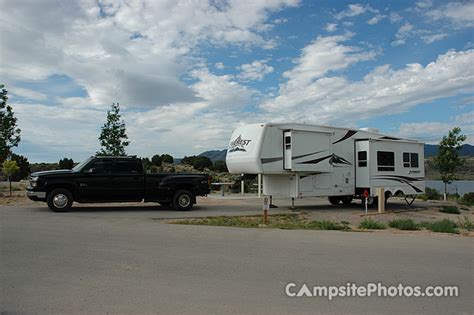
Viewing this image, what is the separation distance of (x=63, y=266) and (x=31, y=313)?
228cm

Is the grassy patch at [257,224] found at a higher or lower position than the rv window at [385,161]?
lower

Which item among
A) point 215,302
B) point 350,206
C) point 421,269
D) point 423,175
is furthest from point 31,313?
point 423,175

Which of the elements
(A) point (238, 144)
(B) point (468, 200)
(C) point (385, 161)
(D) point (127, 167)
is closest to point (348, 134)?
(C) point (385, 161)

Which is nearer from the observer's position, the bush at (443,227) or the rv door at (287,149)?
the bush at (443,227)

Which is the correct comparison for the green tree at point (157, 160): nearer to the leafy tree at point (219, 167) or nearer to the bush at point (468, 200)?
the leafy tree at point (219, 167)

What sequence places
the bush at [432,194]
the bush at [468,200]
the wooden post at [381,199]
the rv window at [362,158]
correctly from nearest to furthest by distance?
1. the wooden post at [381,199]
2. the rv window at [362,158]
3. the bush at [468,200]
4. the bush at [432,194]

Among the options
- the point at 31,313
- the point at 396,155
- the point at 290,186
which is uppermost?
the point at 396,155

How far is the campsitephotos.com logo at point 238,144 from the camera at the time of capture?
62.7 ft

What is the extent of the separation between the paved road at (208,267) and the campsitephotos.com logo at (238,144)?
700cm

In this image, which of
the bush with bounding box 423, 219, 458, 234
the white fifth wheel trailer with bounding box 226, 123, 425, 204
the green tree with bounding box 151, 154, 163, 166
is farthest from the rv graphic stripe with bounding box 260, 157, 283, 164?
the green tree with bounding box 151, 154, 163, 166

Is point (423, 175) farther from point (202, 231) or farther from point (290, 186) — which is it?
point (202, 231)

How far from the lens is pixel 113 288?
6227 mm

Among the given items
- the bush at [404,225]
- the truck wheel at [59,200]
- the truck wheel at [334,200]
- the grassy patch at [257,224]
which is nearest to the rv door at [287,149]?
the grassy patch at [257,224]

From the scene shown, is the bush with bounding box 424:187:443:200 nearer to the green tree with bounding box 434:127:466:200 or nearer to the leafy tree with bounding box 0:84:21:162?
the green tree with bounding box 434:127:466:200
